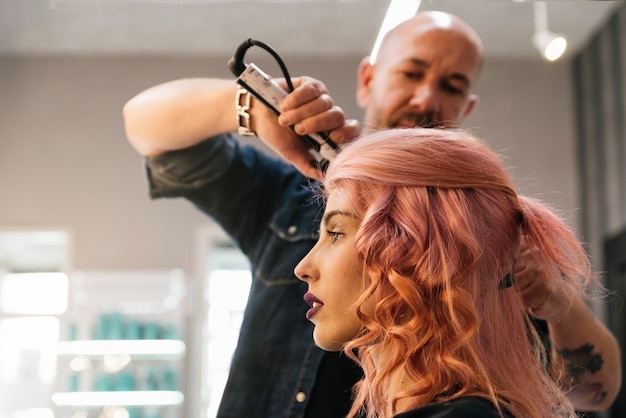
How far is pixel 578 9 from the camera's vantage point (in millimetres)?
1368

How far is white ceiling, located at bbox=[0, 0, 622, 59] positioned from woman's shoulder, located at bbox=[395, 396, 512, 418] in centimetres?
47

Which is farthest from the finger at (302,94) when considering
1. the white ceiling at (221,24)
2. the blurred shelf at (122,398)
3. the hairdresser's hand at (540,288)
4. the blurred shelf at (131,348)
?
the blurred shelf at (131,348)

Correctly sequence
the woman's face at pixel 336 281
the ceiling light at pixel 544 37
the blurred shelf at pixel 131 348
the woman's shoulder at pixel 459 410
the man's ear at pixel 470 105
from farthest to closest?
1. the blurred shelf at pixel 131 348
2. the ceiling light at pixel 544 37
3. the man's ear at pixel 470 105
4. the woman's face at pixel 336 281
5. the woman's shoulder at pixel 459 410

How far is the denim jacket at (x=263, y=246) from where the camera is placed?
100 cm

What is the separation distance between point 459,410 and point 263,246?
1.45 feet

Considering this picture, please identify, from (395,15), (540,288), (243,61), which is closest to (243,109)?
(243,61)

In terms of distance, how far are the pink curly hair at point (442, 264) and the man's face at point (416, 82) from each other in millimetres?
159

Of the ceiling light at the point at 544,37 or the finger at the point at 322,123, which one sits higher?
the ceiling light at the point at 544,37

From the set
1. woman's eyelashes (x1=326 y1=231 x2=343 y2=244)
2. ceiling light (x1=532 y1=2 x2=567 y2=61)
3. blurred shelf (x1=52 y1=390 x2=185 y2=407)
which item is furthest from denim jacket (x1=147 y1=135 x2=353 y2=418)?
blurred shelf (x1=52 y1=390 x2=185 y2=407)

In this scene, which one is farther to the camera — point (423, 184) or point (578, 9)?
point (578, 9)

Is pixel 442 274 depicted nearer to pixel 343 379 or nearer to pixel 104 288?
pixel 343 379

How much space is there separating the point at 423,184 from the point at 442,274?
0.31 ft

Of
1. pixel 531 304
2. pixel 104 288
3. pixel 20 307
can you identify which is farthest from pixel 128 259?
pixel 531 304

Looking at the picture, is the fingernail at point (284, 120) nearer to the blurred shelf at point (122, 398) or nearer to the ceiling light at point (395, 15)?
the ceiling light at point (395, 15)
